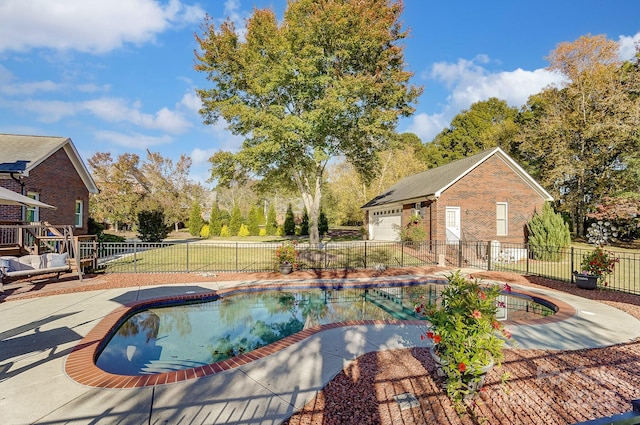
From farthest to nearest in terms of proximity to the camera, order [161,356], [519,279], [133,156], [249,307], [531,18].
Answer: [133,156], [531,18], [519,279], [249,307], [161,356]

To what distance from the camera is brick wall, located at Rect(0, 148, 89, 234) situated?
15.0 meters

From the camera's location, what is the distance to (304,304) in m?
9.13

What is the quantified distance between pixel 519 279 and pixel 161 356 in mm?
11598

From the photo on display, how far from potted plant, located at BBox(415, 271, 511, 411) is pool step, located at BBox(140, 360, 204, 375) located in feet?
12.6

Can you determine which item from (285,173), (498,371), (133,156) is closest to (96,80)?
(285,173)

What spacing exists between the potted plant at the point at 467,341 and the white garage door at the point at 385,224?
60.5 ft

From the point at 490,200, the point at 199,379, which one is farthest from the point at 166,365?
the point at 490,200

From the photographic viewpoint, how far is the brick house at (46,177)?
543 inches

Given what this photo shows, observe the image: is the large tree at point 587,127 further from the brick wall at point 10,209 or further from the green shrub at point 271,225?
the brick wall at point 10,209

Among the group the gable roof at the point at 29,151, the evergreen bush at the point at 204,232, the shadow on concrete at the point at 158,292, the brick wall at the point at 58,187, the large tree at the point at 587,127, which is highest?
the large tree at the point at 587,127

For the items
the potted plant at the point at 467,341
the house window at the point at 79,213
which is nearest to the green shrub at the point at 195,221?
the house window at the point at 79,213

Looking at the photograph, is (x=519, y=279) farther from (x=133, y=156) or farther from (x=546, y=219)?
(x=133, y=156)

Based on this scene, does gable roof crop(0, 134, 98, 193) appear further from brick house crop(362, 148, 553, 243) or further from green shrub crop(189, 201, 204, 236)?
brick house crop(362, 148, 553, 243)

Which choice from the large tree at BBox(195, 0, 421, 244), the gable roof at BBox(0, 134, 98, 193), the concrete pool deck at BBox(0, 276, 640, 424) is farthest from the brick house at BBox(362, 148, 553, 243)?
the gable roof at BBox(0, 134, 98, 193)
